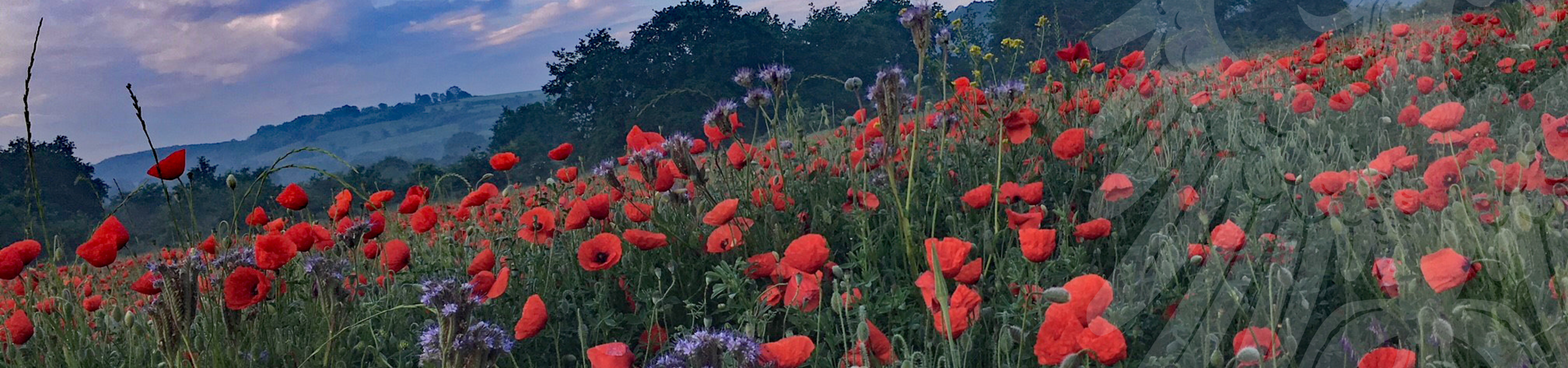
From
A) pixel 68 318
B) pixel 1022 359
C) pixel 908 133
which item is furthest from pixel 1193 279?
pixel 68 318

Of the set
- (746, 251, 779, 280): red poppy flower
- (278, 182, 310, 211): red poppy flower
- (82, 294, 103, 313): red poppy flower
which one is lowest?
(746, 251, 779, 280): red poppy flower

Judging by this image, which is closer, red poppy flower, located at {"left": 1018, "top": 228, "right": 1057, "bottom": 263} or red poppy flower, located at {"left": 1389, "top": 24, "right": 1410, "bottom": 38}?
red poppy flower, located at {"left": 1018, "top": 228, "right": 1057, "bottom": 263}

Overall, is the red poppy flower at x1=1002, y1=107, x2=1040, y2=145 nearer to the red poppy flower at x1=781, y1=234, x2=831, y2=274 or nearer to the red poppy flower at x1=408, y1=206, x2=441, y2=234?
the red poppy flower at x1=781, y1=234, x2=831, y2=274

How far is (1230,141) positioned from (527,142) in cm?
2781

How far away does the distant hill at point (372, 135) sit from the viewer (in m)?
94.7

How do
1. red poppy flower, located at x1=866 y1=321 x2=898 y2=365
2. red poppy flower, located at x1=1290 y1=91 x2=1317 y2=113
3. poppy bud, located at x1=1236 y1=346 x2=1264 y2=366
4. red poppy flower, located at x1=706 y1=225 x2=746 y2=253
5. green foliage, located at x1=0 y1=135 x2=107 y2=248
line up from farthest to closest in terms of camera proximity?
1. green foliage, located at x1=0 y1=135 x2=107 y2=248
2. red poppy flower, located at x1=1290 y1=91 x2=1317 y2=113
3. red poppy flower, located at x1=706 y1=225 x2=746 y2=253
4. red poppy flower, located at x1=866 y1=321 x2=898 y2=365
5. poppy bud, located at x1=1236 y1=346 x2=1264 y2=366

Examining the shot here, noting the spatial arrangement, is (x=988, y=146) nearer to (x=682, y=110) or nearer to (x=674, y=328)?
(x=674, y=328)

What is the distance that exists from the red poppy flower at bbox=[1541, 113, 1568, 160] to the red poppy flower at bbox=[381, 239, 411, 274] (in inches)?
110

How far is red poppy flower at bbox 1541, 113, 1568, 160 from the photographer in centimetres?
214

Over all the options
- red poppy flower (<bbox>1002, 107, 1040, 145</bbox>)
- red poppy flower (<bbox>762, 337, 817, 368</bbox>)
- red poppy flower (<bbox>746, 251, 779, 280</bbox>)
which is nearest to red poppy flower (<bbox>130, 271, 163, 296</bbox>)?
red poppy flower (<bbox>746, 251, 779, 280</bbox>)

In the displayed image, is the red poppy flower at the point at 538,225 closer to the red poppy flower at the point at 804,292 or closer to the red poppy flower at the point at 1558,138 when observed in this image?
the red poppy flower at the point at 804,292

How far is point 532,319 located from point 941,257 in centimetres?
85

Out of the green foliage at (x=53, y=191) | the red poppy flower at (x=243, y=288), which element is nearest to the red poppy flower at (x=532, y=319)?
the red poppy flower at (x=243, y=288)

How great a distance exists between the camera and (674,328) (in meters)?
2.48
